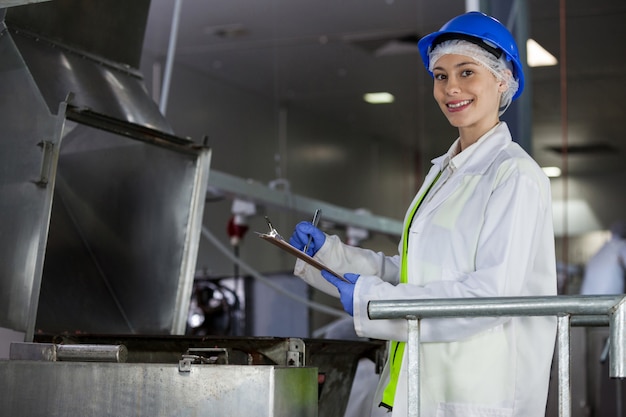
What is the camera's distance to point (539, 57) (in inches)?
201

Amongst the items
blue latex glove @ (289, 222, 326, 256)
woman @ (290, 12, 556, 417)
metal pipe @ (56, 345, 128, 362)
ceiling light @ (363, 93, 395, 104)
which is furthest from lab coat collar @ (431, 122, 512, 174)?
ceiling light @ (363, 93, 395, 104)

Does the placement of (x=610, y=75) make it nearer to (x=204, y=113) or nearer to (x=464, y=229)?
(x=204, y=113)

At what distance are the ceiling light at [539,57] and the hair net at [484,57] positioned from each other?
293 cm

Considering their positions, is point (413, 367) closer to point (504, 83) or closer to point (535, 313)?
point (535, 313)

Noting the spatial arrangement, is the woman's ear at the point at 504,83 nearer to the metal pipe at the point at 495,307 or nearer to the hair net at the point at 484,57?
the hair net at the point at 484,57

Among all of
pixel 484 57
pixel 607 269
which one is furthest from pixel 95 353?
pixel 607 269

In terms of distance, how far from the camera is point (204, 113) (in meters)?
6.84

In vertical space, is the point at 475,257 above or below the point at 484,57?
below

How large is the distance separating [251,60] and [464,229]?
538cm

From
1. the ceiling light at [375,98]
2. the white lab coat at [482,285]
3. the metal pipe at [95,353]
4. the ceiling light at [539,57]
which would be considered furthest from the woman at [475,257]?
the ceiling light at [375,98]

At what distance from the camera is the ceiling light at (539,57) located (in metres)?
4.97

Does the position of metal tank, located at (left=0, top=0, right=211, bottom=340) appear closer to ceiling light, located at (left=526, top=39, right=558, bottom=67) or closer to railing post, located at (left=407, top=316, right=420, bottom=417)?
railing post, located at (left=407, top=316, right=420, bottom=417)

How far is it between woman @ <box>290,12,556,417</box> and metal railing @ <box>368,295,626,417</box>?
6.5 inches

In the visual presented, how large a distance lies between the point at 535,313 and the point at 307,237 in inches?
27.6
